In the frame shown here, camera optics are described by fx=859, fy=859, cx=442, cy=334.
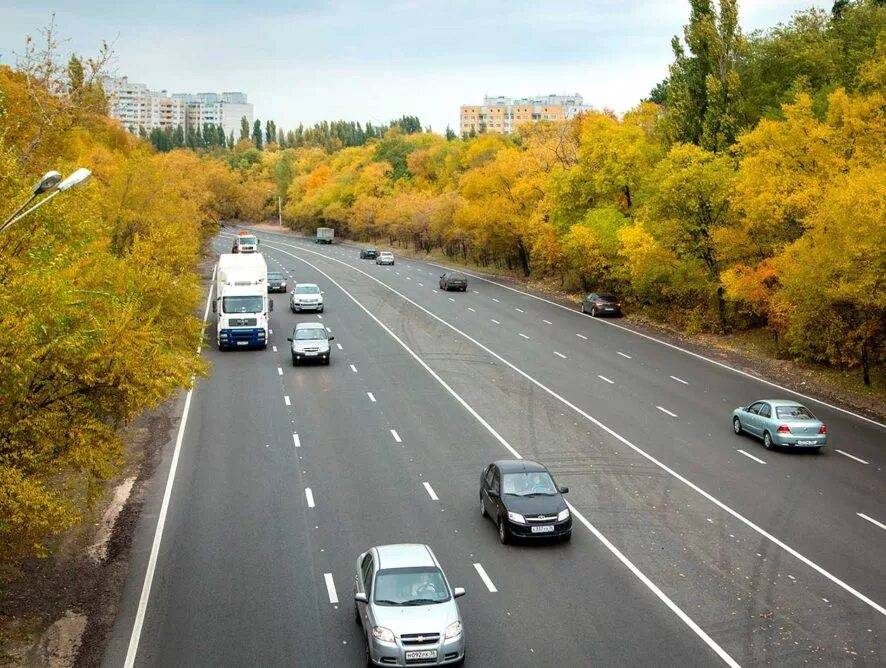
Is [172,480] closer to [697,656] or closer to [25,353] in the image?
[25,353]

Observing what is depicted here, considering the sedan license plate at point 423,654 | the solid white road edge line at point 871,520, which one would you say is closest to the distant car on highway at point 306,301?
the solid white road edge line at point 871,520

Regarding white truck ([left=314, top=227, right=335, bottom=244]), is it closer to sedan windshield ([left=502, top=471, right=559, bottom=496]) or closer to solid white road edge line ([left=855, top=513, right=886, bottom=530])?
sedan windshield ([left=502, top=471, right=559, bottom=496])

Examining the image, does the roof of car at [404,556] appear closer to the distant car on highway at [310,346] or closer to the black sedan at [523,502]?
the black sedan at [523,502]

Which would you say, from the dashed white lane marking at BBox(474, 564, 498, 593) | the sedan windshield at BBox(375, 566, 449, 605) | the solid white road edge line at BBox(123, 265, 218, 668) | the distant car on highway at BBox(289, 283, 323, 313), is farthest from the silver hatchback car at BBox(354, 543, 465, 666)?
the distant car on highway at BBox(289, 283, 323, 313)

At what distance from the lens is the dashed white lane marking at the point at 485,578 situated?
1580cm

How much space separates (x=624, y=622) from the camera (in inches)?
566

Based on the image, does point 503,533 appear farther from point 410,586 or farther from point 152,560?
point 152,560

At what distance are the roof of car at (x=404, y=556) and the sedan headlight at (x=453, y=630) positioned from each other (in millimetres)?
1419

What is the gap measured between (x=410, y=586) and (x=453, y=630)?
1134mm

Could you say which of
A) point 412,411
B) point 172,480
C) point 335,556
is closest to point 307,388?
point 412,411

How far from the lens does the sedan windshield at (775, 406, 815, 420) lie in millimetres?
25312

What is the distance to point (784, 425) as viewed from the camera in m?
24.9

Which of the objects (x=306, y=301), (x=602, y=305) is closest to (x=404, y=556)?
(x=306, y=301)

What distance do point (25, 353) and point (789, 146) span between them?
113ft
